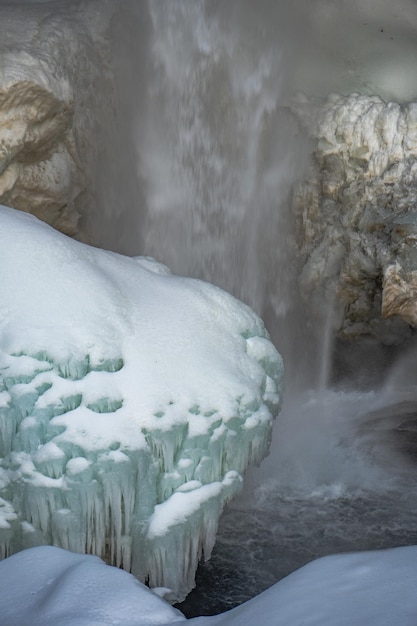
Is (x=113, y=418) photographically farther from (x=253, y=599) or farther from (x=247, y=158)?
(x=247, y=158)

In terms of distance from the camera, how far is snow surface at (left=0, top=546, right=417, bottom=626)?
239 cm

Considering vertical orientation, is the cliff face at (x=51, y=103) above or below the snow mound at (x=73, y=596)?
above

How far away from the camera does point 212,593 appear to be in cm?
532

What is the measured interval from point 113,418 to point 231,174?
224 inches

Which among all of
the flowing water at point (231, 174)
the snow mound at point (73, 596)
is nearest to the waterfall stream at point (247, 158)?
the flowing water at point (231, 174)

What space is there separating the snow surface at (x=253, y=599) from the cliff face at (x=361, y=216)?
5873 mm

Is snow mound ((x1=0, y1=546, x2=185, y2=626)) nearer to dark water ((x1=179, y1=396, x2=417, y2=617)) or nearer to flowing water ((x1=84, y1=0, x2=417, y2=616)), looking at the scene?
dark water ((x1=179, y1=396, x2=417, y2=617))

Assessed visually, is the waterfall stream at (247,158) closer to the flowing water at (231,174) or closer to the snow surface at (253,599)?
the flowing water at (231,174)

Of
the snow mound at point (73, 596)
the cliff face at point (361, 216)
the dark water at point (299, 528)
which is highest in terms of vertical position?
the cliff face at point (361, 216)

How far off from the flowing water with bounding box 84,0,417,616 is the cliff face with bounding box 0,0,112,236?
41cm

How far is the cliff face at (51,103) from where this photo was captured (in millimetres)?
7332

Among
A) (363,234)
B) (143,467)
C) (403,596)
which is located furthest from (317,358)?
(403,596)

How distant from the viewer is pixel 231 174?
9.66m

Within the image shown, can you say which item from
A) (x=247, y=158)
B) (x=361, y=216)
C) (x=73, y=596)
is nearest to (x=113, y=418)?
(x=73, y=596)
